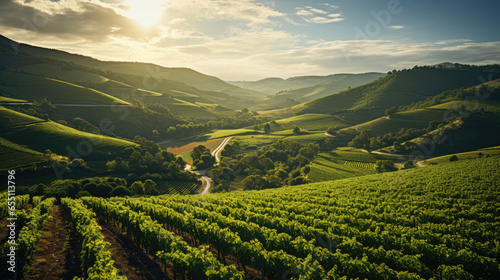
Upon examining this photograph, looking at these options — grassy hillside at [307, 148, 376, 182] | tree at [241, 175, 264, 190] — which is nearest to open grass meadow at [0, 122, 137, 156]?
tree at [241, 175, 264, 190]

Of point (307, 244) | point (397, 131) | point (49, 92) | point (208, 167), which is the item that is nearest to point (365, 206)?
point (307, 244)

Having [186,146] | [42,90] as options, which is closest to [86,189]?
[186,146]

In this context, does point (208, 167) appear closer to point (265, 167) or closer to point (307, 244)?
point (265, 167)

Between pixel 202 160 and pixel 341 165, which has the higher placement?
pixel 341 165

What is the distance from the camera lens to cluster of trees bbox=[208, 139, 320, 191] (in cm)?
9019

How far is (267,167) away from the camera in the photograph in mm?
113250

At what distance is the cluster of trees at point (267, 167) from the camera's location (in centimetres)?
9019

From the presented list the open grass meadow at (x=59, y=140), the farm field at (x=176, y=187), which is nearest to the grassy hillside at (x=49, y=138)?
the open grass meadow at (x=59, y=140)

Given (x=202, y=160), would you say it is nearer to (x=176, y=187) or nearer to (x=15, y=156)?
(x=176, y=187)

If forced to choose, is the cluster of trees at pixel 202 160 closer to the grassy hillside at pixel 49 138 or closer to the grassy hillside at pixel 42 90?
the grassy hillside at pixel 49 138

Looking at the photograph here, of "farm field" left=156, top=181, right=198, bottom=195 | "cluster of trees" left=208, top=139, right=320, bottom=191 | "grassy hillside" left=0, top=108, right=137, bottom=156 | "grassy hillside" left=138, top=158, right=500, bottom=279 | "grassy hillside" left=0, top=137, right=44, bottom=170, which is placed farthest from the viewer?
"grassy hillside" left=0, top=108, right=137, bottom=156

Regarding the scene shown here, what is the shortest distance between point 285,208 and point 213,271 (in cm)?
2031

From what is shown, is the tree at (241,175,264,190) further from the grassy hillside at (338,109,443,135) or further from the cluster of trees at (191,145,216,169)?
the grassy hillside at (338,109,443,135)

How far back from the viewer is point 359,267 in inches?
619
